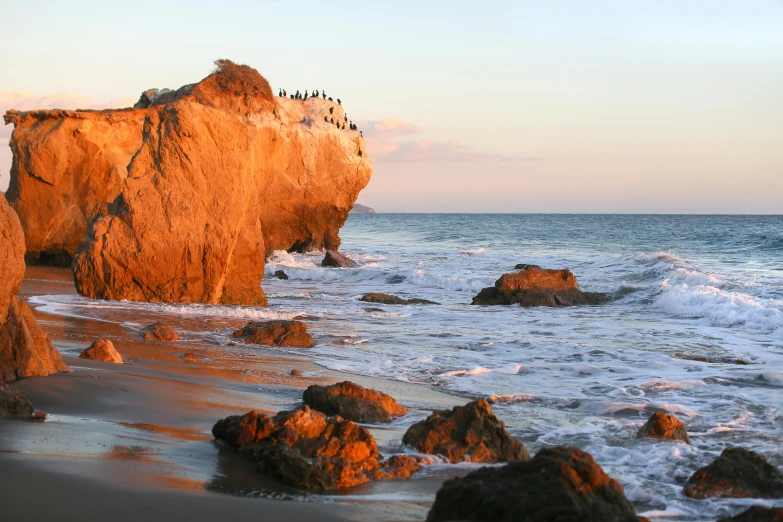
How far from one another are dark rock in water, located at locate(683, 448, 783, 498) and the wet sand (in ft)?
5.42

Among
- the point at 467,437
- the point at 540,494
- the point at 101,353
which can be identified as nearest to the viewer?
the point at 540,494

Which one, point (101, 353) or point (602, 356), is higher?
point (101, 353)

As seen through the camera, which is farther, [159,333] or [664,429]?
[159,333]

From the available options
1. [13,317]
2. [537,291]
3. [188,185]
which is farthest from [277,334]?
[537,291]

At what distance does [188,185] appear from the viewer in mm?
15023

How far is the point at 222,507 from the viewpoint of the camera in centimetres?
390

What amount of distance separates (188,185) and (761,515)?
1283 centimetres

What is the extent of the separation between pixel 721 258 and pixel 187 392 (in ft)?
117

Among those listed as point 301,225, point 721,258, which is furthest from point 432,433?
point 721,258

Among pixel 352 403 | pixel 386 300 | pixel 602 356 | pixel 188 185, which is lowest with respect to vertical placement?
pixel 386 300

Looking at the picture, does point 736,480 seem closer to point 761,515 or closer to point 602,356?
point 761,515

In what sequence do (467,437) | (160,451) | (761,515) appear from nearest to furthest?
(761,515), (160,451), (467,437)

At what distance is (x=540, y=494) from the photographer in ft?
12.0

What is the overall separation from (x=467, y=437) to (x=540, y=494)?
183 cm
